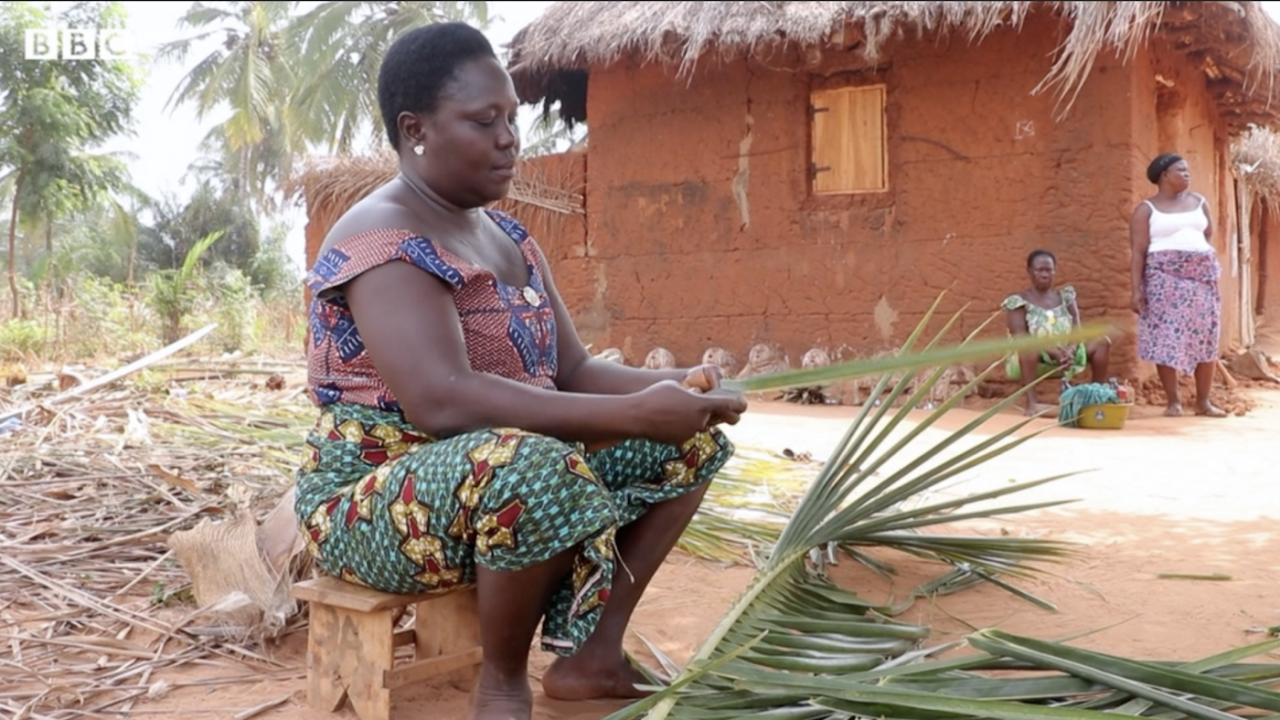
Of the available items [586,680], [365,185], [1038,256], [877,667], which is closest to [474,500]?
[586,680]

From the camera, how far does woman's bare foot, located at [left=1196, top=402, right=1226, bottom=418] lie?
5957 mm

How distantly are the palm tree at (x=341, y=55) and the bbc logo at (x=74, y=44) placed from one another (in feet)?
8.65

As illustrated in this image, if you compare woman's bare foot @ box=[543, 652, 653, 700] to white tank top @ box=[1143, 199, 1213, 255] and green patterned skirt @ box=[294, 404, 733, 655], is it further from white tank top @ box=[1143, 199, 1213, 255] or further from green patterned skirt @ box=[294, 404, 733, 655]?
white tank top @ box=[1143, 199, 1213, 255]

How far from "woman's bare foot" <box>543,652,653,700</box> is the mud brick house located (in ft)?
15.0

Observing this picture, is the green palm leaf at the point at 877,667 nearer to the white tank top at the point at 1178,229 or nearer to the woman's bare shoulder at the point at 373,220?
the woman's bare shoulder at the point at 373,220

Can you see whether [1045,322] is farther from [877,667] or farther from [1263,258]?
[1263,258]

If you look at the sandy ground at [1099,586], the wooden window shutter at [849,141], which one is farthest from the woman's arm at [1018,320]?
the sandy ground at [1099,586]

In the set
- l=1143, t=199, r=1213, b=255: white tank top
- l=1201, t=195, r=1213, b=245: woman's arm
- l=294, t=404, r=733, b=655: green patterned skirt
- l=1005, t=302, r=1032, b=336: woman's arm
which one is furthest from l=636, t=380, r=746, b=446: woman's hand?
l=1201, t=195, r=1213, b=245: woman's arm

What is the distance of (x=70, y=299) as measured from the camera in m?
10.9

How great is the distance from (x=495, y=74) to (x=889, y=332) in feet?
17.9

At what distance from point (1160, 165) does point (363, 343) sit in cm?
542

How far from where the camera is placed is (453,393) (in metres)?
1.57

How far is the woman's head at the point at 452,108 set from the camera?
1743 mm

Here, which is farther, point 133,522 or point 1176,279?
point 1176,279
